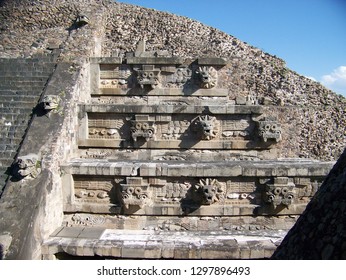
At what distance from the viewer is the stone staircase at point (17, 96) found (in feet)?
20.0

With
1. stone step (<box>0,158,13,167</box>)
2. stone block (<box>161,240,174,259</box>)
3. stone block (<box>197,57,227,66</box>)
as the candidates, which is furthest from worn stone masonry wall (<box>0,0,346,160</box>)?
stone block (<box>161,240,174,259</box>)

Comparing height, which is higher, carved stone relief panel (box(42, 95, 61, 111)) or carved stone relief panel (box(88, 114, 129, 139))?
carved stone relief panel (box(42, 95, 61, 111))

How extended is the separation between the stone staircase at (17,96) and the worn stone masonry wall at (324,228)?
513cm

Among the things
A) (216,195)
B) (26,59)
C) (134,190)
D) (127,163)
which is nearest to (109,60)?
(26,59)

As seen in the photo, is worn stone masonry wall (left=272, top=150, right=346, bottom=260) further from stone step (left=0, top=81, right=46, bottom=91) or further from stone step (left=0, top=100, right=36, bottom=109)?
stone step (left=0, top=81, right=46, bottom=91)

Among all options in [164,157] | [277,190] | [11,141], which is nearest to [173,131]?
[164,157]

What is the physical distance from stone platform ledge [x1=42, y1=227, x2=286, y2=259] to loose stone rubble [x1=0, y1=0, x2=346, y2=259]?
2cm

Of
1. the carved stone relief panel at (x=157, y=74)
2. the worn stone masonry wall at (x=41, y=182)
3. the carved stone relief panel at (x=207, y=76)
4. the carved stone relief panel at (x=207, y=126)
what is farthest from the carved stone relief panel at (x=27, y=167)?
the carved stone relief panel at (x=207, y=76)

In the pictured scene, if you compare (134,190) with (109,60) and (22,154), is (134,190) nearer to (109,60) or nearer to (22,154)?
(22,154)

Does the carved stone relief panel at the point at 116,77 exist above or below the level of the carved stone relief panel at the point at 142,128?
above

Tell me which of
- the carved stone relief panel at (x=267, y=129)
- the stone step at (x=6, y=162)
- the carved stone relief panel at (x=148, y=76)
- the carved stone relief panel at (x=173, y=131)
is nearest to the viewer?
the stone step at (x=6, y=162)

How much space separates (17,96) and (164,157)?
385 centimetres

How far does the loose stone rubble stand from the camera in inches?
203

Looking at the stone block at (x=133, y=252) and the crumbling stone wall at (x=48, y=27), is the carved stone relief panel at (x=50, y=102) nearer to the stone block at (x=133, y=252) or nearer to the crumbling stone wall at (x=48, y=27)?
the crumbling stone wall at (x=48, y=27)
